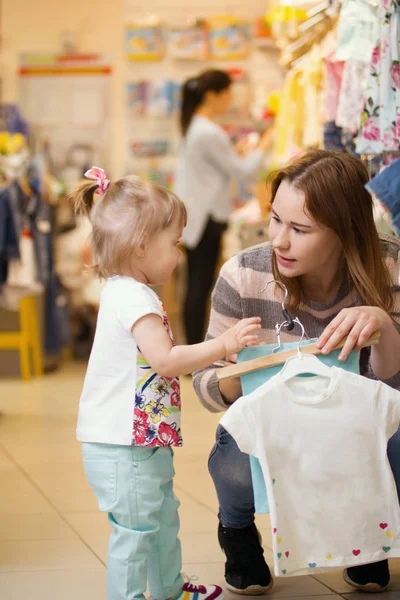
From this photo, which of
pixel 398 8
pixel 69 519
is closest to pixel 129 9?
pixel 398 8

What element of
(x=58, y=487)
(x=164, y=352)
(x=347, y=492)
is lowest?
(x=58, y=487)

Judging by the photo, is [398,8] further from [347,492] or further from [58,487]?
[58,487]

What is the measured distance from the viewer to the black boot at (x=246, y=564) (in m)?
1.96

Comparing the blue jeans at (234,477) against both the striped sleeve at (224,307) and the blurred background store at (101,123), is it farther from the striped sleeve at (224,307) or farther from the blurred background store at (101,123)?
the blurred background store at (101,123)

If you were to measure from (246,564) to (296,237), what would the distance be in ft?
2.37

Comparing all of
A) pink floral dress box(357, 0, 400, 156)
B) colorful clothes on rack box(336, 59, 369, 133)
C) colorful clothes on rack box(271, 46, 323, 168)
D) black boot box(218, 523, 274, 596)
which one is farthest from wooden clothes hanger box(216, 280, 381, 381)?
colorful clothes on rack box(271, 46, 323, 168)

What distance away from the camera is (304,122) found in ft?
13.7

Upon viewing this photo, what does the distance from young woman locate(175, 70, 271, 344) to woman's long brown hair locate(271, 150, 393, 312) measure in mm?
3193

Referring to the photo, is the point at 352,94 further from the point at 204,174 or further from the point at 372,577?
the point at 204,174

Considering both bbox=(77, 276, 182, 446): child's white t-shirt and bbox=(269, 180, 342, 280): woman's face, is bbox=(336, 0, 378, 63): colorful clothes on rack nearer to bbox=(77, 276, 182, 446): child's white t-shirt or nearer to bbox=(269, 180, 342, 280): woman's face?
bbox=(269, 180, 342, 280): woman's face

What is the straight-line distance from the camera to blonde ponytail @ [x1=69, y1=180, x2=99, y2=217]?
1902 millimetres

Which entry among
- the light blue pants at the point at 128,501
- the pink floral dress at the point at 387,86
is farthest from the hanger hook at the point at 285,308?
the pink floral dress at the point at 387,86

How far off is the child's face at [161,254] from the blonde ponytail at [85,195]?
0.20m

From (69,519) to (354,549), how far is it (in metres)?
1.09
